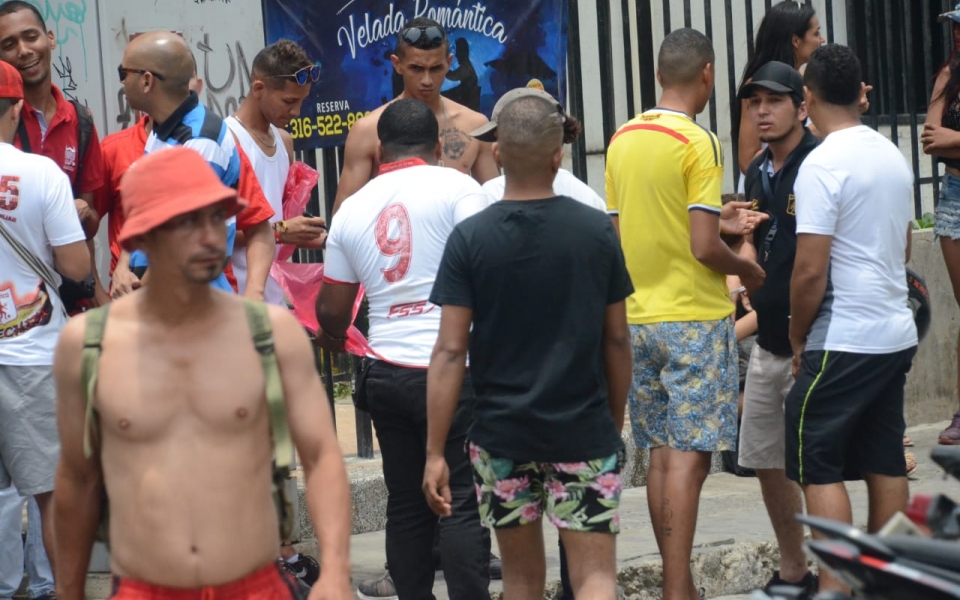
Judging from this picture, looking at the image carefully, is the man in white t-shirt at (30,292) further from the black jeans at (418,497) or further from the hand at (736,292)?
the hand at (736,292)

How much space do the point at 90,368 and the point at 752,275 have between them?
3273 millimetres

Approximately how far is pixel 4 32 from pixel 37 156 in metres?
0.84

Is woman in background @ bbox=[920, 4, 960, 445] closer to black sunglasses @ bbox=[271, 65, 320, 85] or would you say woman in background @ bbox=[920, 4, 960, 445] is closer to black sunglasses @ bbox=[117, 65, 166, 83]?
black sunglasses @ bbox=[271, 65, 320, 85]

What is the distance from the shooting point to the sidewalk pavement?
20.9 feet

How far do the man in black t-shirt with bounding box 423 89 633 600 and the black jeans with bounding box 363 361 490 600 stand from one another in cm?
50

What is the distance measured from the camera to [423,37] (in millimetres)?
6547

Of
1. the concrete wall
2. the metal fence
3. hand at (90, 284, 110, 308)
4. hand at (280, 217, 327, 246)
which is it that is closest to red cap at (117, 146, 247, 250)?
hand at (90, 284, 110, 308)

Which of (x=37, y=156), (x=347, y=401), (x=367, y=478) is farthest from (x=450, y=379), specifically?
(x=347, y=401)

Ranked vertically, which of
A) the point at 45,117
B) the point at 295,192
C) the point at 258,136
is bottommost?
the point at 295,192

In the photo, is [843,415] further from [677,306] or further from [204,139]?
[204,139]

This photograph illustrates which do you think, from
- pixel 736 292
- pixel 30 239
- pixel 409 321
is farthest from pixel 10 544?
pixel 736 292

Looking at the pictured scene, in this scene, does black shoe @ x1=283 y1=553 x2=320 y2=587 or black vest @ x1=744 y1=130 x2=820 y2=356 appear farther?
black shoe @ x1=283 y1=553 x2=320 y2=587

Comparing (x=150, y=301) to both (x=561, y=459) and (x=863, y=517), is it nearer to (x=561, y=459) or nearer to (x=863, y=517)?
(x=561, y=459)

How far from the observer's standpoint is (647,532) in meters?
7.04
